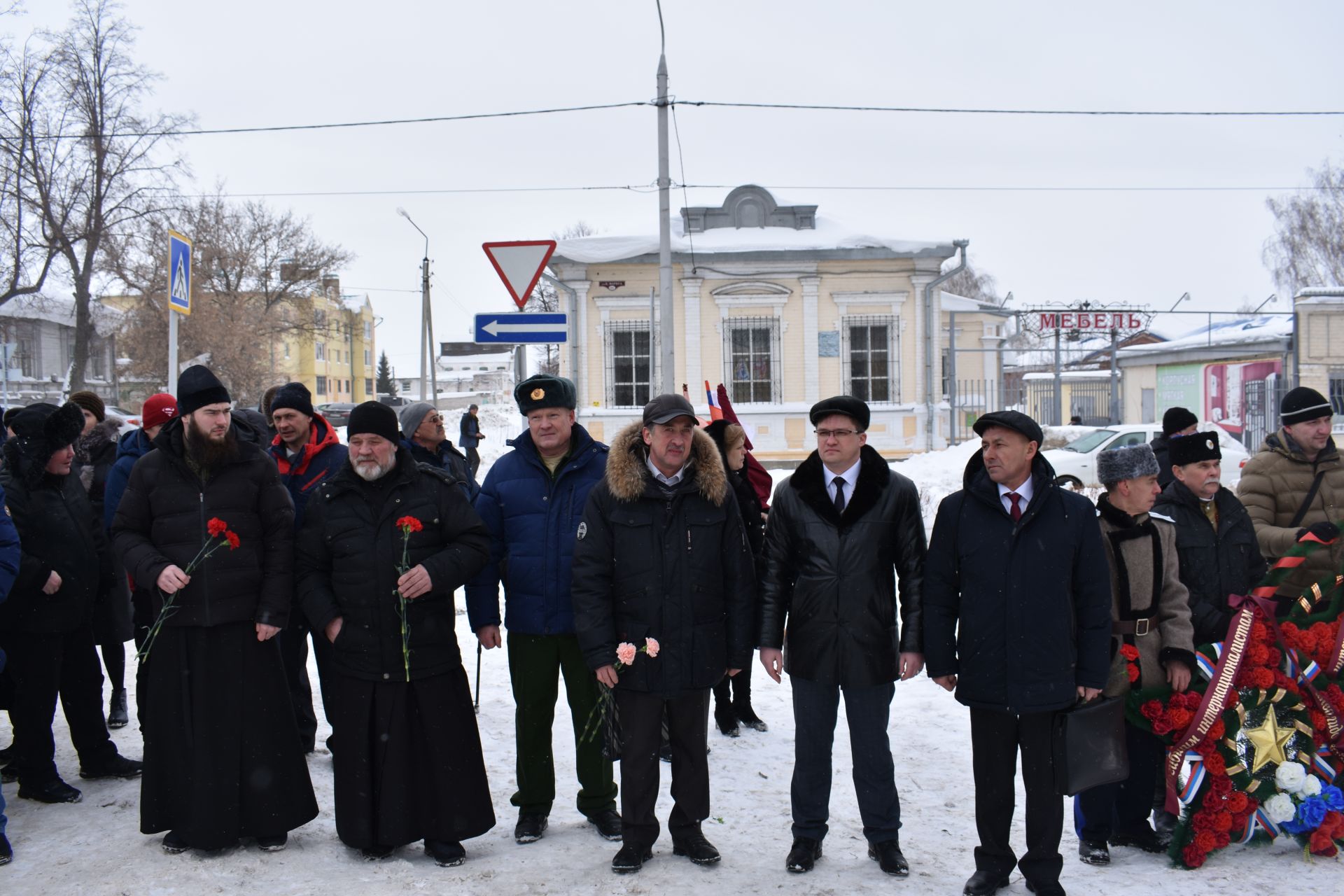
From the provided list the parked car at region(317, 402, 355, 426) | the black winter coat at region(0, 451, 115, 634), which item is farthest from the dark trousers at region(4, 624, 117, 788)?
the parked car at region(317, 402, 355, 426)

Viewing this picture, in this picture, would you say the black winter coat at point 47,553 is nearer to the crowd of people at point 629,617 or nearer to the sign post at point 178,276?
the crowd of people at point 629,617

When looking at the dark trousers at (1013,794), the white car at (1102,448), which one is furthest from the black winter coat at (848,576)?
the white car at (1102,448)

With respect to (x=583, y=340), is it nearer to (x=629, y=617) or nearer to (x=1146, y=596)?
(x=629, y=617)

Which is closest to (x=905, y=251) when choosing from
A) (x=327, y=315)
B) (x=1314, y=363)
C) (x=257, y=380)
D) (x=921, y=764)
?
(x=1314, y=363)

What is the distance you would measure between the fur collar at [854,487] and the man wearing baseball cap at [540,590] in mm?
903

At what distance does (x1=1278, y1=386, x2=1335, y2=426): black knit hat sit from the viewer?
5.04 meters

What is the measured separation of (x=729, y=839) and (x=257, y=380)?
39.8 metres

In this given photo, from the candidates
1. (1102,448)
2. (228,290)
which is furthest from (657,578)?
(228,290)

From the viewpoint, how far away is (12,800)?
476 centimetres

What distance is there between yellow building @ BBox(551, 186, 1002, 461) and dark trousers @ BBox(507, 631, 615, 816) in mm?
15713

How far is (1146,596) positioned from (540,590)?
238 cm

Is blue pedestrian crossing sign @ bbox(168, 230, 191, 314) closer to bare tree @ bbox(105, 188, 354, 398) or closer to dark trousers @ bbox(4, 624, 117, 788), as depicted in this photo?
dark trousers @ bbox(4, 624, 117, 788)

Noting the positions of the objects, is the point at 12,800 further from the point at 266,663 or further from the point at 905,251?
the point at 905,251

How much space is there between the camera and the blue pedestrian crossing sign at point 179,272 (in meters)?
7.84
